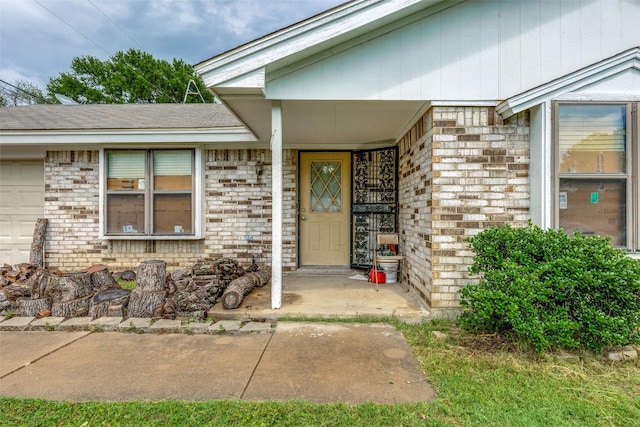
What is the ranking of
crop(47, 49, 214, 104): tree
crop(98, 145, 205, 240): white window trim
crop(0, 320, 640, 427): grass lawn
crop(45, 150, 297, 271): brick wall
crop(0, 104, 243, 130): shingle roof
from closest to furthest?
crop(0, 320, 640, 427): grass lawn
crop(0, 104, 243, 130): shingle roof
crop(98, 145, 205, 240): white window trim
crop(45, 150, 297, 271): brick wall
crop(47, 49, 214, 104): tree

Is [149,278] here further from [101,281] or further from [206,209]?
[206,209]

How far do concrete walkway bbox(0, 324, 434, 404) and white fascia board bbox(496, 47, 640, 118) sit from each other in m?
2.62

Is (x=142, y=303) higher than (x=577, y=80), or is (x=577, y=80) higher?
(x=577, y=80)

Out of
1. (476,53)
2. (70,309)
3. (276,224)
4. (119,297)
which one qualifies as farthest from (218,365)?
(476,53)

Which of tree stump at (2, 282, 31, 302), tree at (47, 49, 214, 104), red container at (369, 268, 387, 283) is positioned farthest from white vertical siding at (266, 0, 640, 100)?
tree at (47, 49, 214, 104)

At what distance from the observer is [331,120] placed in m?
4.54

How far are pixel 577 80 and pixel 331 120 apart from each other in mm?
2687

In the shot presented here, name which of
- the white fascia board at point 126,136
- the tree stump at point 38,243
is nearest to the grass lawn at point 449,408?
the white fascia board at point 126,136

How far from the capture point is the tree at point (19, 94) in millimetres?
18969

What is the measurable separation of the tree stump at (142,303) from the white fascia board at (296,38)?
2.39 metres

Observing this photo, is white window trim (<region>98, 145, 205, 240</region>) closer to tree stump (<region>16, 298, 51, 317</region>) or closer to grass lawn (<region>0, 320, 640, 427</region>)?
tree stump (<region>16, 298, 51, 317</region>)

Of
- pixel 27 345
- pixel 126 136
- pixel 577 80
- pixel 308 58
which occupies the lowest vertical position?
pixel 27 345

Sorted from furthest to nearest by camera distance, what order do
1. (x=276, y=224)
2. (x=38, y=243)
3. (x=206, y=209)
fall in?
(x=206, y=209)
(x=38, y=243)
(x=276, y=224)

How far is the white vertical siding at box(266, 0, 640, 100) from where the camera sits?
356cm
